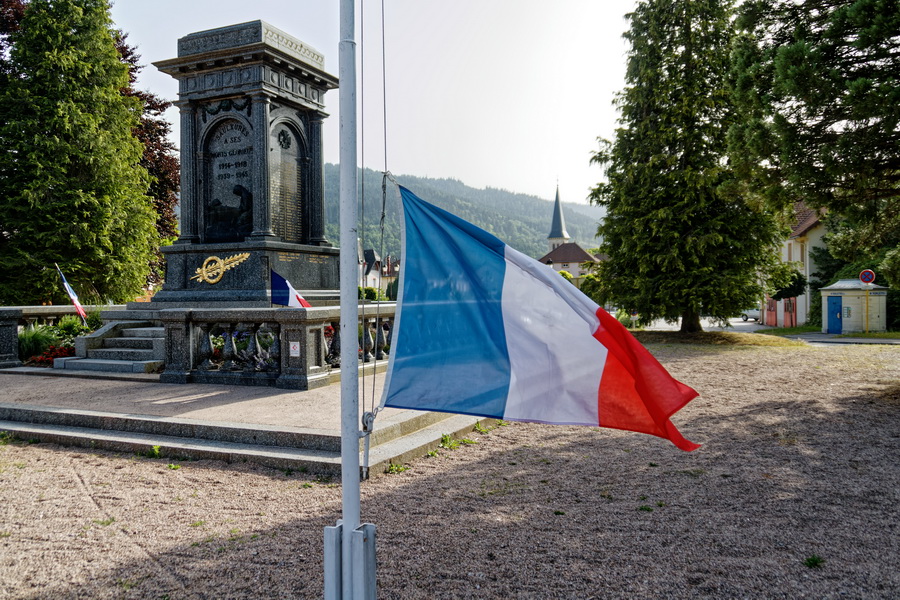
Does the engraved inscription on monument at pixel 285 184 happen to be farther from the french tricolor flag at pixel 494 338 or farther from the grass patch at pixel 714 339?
the grass patch at pixel 714 339

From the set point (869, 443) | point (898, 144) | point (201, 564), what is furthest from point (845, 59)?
point (201, 564)

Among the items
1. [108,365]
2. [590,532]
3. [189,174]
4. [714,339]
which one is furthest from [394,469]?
[714,339]

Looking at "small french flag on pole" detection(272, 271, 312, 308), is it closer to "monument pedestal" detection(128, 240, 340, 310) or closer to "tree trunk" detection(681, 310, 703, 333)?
"monument pedestal" detection(128, 240, 340, 310)

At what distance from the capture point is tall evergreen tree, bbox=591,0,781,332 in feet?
68.7

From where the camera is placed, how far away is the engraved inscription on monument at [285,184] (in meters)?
12.4

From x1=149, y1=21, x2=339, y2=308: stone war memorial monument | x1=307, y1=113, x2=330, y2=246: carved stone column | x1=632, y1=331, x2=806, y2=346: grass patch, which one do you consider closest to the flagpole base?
x1=149, y1=21, x2=339, y2=308: stone war memorial monument

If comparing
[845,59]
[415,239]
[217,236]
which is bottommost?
[415,239]

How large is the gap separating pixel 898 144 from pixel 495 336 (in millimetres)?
9046

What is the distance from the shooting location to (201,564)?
3.66 m

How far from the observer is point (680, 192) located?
2111 cm

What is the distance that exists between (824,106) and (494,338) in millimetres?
8708

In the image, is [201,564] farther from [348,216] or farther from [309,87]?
[309,87]

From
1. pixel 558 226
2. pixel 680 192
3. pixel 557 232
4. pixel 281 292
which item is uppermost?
pixel 558 226

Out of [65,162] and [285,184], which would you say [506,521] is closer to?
[285,184]
